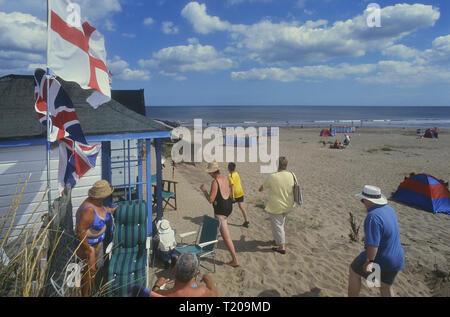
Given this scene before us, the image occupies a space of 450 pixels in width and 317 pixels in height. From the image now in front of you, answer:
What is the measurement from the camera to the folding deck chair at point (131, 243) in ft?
13.1

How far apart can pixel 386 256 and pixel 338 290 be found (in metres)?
1.44

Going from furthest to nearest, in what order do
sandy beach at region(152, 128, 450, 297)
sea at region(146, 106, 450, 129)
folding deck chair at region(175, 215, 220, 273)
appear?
sea at region(146, 106, 450, 129), folding deck chair at region(175, 215, 220, 273), sandy beach at region(152, 128, 450, 297)

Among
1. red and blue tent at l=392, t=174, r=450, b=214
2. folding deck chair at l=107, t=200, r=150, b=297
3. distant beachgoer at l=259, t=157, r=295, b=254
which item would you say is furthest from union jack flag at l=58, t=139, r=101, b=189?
red and blue tent at l=392, t=174, r=450, b=214

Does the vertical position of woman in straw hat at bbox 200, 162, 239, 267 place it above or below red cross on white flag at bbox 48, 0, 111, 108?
below

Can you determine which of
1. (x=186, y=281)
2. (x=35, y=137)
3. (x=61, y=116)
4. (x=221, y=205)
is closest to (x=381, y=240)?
(x=186, y=281)

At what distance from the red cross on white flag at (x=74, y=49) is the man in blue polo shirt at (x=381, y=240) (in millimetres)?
3973

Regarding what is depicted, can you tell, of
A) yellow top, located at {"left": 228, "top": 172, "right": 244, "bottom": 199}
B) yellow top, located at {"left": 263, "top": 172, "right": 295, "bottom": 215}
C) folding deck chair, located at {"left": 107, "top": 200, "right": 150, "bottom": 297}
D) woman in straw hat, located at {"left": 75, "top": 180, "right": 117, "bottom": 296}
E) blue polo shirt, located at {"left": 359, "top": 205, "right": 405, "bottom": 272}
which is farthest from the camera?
yellow top, located at {"left": 228, "top": 172, "right": 244, "bottom": 199}

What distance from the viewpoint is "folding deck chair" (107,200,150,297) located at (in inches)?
157

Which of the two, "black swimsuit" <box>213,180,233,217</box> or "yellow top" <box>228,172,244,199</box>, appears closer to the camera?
"black swimsuit" <box>213,180,233,217</box>

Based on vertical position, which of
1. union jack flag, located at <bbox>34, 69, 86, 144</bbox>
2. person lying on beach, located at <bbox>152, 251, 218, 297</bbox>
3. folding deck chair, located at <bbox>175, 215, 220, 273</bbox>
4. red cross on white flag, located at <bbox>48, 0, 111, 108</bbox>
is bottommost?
folding deck chair, located at <bbox>175, 215, 220, 273</bbox>

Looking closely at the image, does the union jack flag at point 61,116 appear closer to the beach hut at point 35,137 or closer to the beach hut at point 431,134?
the beach hut at point 35,137

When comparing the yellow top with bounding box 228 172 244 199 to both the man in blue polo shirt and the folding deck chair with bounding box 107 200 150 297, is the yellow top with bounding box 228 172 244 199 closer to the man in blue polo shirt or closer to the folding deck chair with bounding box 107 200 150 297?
the folding deck chair with bounding box 107 200 150 297

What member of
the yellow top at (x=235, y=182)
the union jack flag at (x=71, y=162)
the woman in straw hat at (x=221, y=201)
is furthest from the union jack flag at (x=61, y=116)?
the yellow top at (x=235, y=182)

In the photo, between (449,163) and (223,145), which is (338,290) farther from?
(223,145)
